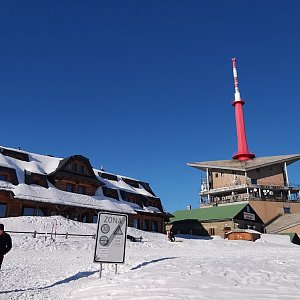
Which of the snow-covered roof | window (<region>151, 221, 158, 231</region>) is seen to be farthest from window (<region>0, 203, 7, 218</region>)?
window (<region>151, 221, 158, 231</region>)

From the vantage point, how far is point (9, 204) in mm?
29219

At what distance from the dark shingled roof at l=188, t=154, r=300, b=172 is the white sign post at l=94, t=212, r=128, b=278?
5691cm

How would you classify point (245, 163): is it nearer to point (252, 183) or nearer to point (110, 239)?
point (252, 183)

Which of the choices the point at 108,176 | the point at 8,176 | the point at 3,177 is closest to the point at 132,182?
the point at 108,176

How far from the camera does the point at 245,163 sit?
67438 millimetres

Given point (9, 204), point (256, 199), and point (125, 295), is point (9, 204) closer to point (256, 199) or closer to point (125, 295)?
point (125, 295)

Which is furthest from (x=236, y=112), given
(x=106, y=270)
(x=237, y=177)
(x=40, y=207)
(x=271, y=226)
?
(x=106, y=270)

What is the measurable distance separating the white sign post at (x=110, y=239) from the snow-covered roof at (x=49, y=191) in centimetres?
2121

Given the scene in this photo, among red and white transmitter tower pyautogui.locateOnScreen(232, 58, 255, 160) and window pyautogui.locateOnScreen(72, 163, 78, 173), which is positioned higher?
red and white transmitter tower pyautogui.locateOnScreen(232, 58, 255, 160)

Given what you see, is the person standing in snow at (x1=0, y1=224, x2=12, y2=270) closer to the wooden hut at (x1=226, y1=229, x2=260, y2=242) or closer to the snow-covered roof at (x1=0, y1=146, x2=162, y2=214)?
the snow-covered roof at (x1=0, y1=146, x2=162, y2=214)

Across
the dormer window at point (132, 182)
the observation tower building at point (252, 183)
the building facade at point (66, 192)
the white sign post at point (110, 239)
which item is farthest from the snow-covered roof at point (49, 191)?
the observation tower building at point (252, 183)

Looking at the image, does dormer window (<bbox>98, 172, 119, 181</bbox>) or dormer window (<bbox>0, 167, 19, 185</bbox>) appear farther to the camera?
dormer window (<bbox>98, 172, 119, 181</bbox>)

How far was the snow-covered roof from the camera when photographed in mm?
30078

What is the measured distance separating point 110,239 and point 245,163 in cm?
6114
